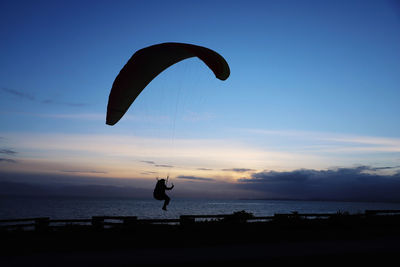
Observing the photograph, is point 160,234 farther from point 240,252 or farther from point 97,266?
point 97,266

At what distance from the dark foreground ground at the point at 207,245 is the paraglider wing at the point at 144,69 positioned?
417 centimetres

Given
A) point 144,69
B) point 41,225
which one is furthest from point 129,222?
point 144,69

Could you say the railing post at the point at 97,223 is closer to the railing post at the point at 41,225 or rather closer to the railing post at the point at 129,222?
the railing post at the point at 129,222

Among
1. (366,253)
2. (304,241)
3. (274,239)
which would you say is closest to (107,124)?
(274,239)

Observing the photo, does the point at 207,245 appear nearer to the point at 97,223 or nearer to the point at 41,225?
the point at 97,223

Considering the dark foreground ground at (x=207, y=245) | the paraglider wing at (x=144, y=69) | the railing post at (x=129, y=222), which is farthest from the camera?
the railing post at (x=129, y=222)

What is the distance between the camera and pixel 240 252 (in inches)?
380

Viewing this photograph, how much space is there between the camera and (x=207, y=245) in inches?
434

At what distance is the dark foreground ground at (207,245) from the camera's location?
860 cm

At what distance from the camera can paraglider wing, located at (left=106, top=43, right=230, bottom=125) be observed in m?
11.9

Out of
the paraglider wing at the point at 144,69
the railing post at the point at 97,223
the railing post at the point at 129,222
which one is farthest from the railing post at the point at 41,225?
the paraglider wing at the point at 144,69

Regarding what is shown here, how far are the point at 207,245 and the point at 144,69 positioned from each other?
6.10 metres

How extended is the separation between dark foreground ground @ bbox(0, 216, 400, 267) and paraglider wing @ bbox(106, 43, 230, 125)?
4.17 m

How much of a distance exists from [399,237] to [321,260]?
19.8 feet
